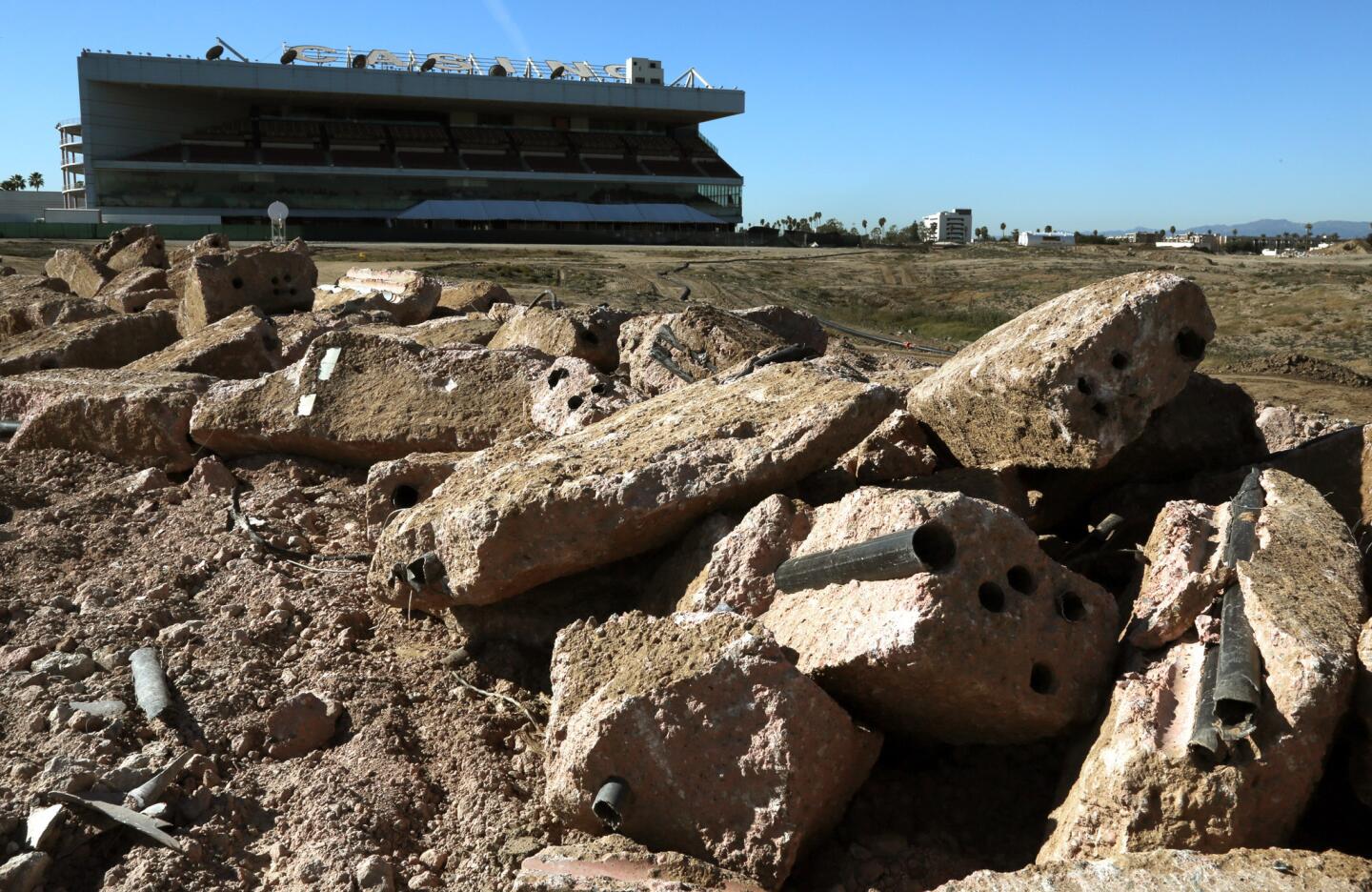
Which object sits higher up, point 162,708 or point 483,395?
point 483,395

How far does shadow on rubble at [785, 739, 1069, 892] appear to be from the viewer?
10.9 ft

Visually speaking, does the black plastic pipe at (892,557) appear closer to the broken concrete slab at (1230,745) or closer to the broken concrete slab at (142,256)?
the broken concrete slab at (1230,745)

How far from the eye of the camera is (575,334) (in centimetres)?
767

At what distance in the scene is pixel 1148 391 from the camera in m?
4.20

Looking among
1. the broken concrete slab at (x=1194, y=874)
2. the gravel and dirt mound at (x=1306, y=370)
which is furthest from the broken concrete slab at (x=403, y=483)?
the gravel and dirt mound at (x=1306, y=370)

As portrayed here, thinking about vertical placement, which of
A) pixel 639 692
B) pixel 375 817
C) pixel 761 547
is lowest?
pixel 375 817

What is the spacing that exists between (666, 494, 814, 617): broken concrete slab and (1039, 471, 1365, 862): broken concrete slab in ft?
3.97

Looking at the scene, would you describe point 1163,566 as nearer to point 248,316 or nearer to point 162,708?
point 162,708

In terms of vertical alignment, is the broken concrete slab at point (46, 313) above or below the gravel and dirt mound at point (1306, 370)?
above

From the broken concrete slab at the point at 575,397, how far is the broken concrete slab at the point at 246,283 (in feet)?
18.7

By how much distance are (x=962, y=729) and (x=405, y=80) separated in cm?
5785

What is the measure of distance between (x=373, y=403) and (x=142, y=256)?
39.3ft

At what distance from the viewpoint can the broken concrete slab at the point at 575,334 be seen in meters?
7.68

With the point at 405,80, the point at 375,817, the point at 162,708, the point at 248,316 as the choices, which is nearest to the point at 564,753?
the point at 375,817
